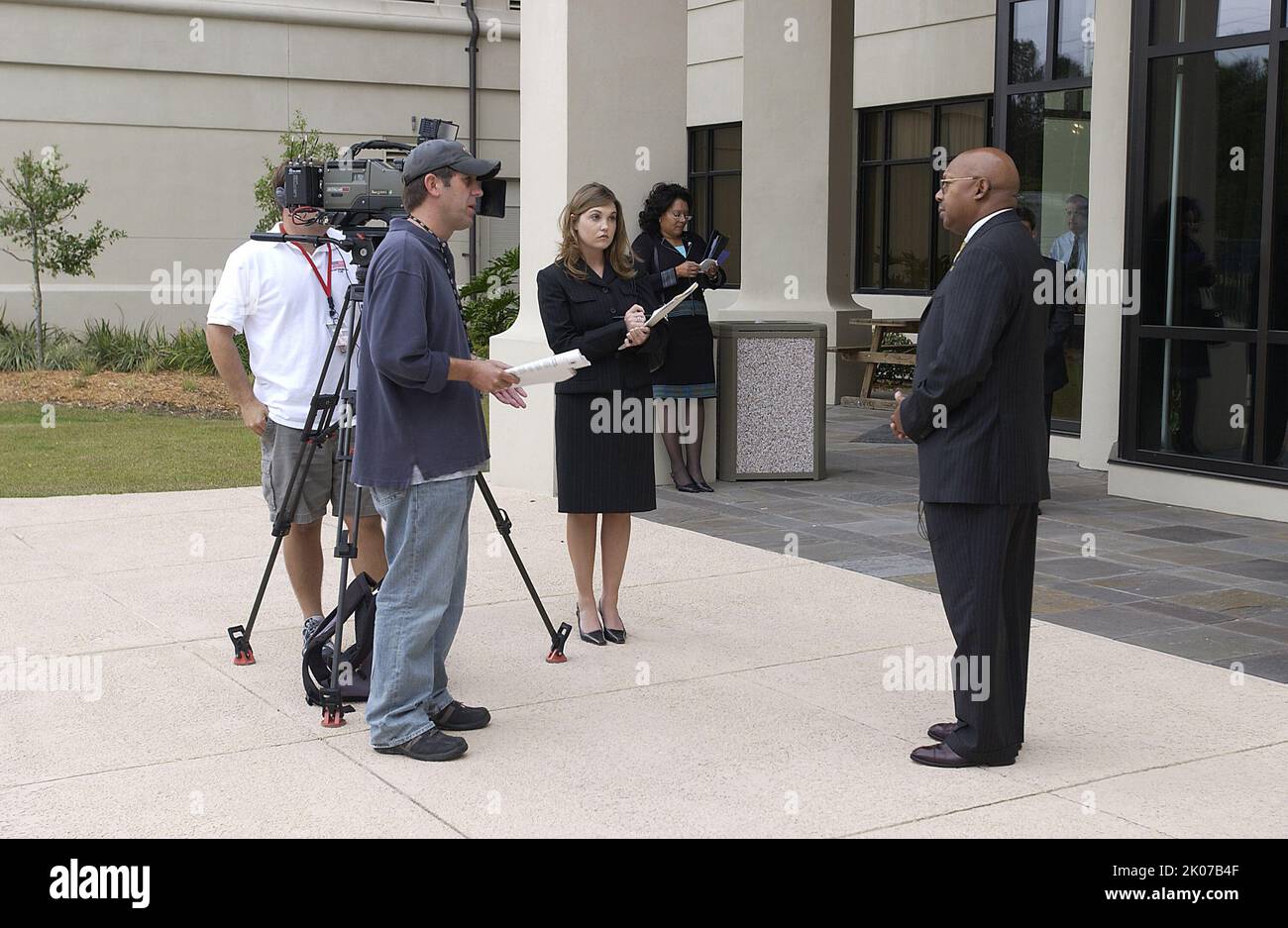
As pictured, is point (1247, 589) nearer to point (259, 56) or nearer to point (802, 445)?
point (802, 445)

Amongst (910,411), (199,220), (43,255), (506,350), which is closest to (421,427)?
(910,411)

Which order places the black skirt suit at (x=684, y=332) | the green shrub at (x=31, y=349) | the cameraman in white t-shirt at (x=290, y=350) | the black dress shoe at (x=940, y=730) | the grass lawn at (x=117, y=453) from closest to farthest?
the black dress shoe at (x=940, y=730) < the cameraman in white t-shirt at (x=290, y=350) < the black skirt suit at (x=684, y=332) < the grass lawn at (x=117, y=453) < the green shrub at (x=31, y=349)

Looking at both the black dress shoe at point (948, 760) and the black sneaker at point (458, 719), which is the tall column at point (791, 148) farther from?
the black dress shoe at point (948, 760)

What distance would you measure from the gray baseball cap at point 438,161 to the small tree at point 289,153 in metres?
13.1

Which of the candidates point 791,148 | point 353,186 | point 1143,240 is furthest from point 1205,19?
point 353,186

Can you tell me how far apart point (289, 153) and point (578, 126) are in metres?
9.33

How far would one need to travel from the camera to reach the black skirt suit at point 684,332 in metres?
10.6

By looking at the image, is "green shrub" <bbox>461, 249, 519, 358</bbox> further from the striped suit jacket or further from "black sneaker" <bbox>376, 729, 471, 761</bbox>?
the striped suit jacket

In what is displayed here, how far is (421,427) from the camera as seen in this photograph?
5129 mm

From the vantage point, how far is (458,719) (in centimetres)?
556

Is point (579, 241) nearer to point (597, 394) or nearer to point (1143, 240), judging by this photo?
point (597, 394)

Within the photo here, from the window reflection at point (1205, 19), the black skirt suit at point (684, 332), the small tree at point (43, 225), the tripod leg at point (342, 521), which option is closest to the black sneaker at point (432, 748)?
the tripod leg at point (342, 521)

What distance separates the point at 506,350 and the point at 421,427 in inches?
250

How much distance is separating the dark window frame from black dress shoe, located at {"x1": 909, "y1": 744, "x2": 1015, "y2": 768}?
18.9ft
